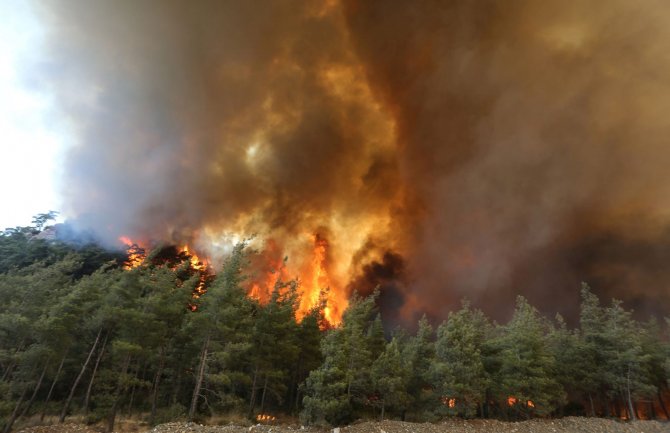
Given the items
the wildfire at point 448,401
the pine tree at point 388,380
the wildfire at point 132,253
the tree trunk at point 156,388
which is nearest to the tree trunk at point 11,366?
the tree trunk at point 156,388

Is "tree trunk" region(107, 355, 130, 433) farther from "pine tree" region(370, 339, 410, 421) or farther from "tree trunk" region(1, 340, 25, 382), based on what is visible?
"pine tree" region(370, 339, 410, 421)

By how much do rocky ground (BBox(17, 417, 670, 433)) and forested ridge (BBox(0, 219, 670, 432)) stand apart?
6.91ft

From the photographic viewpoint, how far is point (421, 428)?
1074 inches

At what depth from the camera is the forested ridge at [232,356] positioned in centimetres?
2881

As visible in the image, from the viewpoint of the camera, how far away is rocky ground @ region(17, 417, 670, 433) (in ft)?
67.4

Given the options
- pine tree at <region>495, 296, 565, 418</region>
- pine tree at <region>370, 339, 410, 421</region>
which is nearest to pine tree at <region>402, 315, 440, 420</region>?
pine tree at <region>370, 339, 410, 421</region>

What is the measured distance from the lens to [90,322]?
101 feet

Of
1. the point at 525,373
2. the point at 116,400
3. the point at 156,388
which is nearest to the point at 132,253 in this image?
the point at 156,388

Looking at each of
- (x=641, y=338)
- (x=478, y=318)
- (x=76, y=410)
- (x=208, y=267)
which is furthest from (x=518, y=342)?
(x=208, y=267)

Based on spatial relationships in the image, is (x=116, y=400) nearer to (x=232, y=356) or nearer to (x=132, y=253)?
(x=232, y=356)

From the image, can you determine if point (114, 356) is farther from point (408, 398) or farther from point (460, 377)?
point (460, 377)

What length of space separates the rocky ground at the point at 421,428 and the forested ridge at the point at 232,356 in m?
2.11

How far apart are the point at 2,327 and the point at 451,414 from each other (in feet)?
141

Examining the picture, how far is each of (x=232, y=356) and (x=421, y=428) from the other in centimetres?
1942
